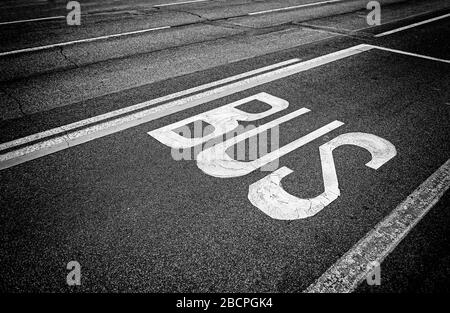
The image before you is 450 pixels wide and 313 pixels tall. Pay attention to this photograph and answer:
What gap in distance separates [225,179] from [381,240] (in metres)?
1.62

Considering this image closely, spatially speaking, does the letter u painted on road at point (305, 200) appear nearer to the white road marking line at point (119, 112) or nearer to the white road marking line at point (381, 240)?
the white road marking line at point (381, 240)

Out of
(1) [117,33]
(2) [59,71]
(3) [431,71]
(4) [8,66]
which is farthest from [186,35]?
(3) [431,71]

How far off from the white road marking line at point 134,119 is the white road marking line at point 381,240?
Answer: 3107 mm

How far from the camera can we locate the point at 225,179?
336 centimetres

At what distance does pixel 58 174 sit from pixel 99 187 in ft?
1.79

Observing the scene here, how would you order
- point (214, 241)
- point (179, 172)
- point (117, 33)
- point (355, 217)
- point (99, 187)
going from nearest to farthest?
1. point (214, 241)
2. point (355, 217)
3. point (99, 187)
4. point (179, 172)
5. point (117, 33)

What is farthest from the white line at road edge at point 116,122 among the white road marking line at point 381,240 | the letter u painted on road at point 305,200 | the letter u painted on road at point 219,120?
the white road marking line at point 381,240

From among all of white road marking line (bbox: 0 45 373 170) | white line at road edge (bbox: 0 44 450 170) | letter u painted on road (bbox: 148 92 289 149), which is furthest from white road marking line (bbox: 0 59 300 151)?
letter u painted on road (bbox: 148 92 289 149)

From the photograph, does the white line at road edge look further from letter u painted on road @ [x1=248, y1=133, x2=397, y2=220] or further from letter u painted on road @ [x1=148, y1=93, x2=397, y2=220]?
letter u painted on road @ [x1=248, y1=133, x2=397, y2=220]

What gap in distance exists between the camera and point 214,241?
2.69m

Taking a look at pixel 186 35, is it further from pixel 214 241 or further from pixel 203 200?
pixel 214 241

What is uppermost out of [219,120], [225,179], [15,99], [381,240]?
[15,99]

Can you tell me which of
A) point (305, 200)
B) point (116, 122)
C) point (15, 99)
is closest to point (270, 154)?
point (305, 200)

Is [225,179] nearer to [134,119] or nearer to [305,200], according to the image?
[305,200]
